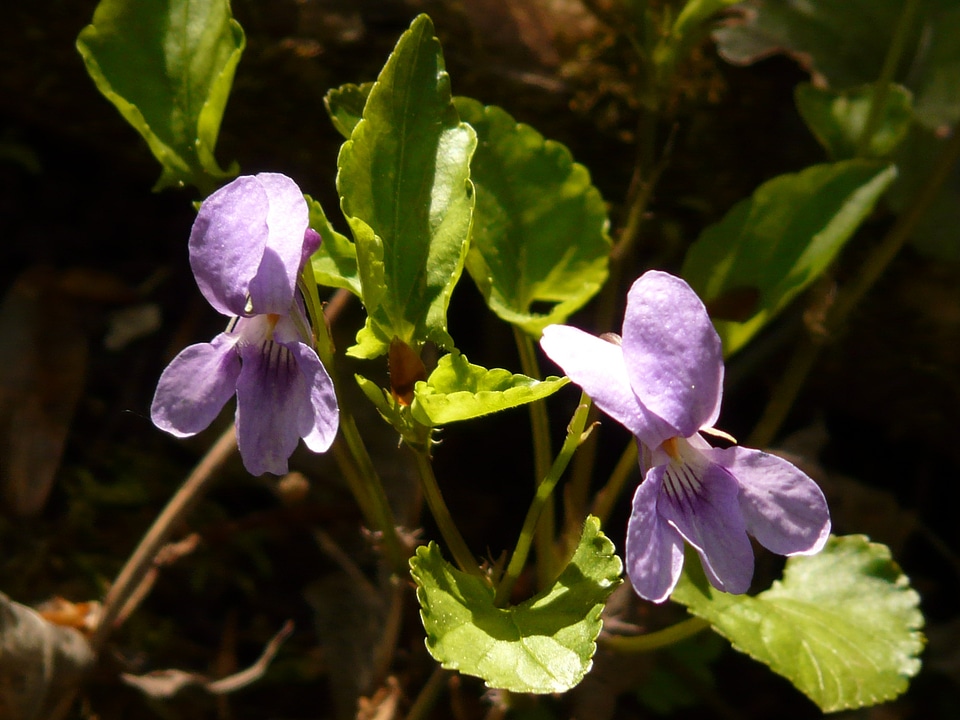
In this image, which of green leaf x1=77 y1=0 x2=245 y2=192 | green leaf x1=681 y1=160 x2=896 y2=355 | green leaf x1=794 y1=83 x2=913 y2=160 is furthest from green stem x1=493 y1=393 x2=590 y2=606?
green leaf x1=794 y1=83 x2=913 y2=160

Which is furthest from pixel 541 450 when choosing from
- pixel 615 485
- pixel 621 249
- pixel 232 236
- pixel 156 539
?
pixel 156 539

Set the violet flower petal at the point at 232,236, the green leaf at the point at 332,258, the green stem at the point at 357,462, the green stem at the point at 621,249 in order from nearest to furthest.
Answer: the violet flower petal at the point at 232,236 → the green stem at the point at 357,462 → the green leaf at the point at 332,258 → the green stem at the point at 621,249

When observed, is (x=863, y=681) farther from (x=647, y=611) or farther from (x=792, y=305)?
(x=792, y=305)

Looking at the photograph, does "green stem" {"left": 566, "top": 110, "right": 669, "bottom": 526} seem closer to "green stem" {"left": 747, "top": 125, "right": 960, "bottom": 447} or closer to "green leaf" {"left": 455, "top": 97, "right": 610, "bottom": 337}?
"green leaf" {"left": 455, "top": 97, "right": 610, "bottom": 337}

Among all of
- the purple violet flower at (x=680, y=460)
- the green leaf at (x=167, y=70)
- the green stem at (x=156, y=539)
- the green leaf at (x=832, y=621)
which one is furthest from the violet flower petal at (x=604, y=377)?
the green stem at (x=156, y=539)

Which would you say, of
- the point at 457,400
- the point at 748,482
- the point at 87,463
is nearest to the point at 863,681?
the point at 748,482

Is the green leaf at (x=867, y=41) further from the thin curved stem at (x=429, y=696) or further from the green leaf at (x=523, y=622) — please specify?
the thin curved stem at (x=429, y=696)

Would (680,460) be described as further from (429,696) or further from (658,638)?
(429,696)
